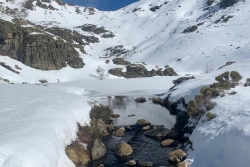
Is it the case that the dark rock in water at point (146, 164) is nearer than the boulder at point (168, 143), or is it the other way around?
the dark rock in water at point (146, 164)

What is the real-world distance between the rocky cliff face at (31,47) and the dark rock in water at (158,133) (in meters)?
79.0

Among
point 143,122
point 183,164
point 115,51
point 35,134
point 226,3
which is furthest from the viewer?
point 115,51

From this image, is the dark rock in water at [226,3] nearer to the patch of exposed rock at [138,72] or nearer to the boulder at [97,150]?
the patch of exposed rock at [138,72]

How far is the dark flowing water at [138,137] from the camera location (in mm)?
A: 21078

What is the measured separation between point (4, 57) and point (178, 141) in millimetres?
82800

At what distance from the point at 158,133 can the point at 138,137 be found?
2.25 m

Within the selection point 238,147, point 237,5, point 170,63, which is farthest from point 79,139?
point 237,5

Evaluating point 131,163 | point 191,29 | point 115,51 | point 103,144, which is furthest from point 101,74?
point 115,51

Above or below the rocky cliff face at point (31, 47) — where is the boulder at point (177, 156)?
below

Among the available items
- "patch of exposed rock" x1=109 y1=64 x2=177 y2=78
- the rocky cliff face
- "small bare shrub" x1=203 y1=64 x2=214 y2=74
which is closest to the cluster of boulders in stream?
"patch of exposed rock" x1=109 y1=64 x2=177 y2=78

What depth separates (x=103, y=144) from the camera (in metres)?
23.2

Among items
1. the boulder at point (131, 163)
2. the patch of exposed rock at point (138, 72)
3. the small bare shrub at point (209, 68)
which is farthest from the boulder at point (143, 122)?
the patch of exposed rock at point (138, 72)

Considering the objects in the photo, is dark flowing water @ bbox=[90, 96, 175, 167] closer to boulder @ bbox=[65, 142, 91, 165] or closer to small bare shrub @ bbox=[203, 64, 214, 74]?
boulder @ bbox=[65, 142, 91, 165]

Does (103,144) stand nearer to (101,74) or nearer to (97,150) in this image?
(97,150)
